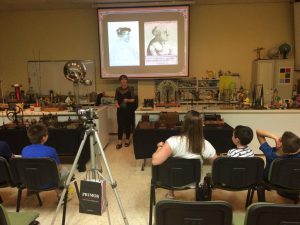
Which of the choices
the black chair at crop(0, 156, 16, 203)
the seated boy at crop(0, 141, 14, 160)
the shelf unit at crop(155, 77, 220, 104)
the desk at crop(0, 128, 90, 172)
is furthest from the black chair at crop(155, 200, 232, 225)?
the shelf unit at crop(155, 77, 220, 104)

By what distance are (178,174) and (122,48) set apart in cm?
429

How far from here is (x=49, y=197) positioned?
3150mm

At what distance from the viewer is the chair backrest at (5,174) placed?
2.46m

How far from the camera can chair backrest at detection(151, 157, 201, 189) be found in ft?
7.53

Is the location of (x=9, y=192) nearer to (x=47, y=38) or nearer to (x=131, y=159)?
(x=131, y=159)

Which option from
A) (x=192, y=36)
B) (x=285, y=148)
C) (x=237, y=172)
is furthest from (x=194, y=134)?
(x=192, y=36)

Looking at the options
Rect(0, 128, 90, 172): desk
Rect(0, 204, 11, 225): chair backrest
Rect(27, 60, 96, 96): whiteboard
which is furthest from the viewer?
Rect(27, 60, 96, 96): whiteboard

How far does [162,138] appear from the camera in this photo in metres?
3.79

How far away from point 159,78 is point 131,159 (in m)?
2.37

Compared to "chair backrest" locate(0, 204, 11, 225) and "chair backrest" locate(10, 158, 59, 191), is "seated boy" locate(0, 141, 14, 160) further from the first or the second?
"chair backrest" locate(0, 204, 11, 225)

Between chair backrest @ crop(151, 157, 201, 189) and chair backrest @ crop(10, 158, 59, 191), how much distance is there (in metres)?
0.90

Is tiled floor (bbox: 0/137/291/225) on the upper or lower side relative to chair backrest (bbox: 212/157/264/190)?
lower

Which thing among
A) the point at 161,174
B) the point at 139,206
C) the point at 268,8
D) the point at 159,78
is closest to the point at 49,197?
the point at 139,206

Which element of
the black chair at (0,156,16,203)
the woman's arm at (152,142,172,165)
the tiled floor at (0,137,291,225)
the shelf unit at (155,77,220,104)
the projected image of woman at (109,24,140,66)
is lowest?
the tiled floor at (0,137,291,225)
